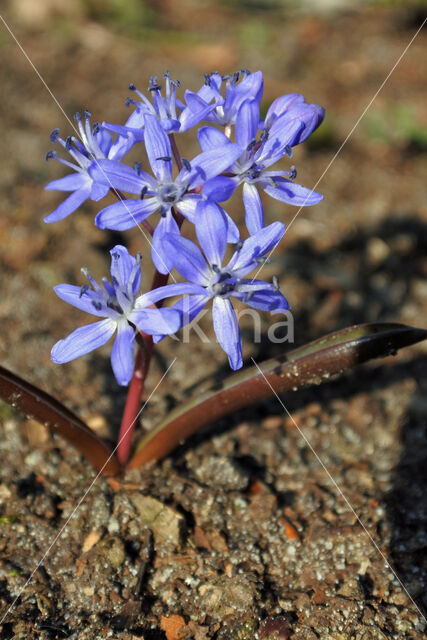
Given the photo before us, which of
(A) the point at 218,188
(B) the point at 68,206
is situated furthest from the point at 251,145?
(B) the point at 68,206

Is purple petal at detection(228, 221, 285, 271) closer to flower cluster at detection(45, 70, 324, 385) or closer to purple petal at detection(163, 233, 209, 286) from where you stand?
flower cluster at detection(45, 70, 324, 385)

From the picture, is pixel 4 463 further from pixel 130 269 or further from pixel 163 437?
pixel 130 269

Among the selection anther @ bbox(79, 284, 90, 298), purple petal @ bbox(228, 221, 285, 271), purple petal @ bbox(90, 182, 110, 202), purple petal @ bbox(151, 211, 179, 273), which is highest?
purple petal @ bbox(90, 182, 110, 202)

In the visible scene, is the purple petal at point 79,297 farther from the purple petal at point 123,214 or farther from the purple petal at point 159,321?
the purple petal at point 123,214

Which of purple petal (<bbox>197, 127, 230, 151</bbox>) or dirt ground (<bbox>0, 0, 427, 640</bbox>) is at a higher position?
purple petal (<bbox>197, 127, 230, 151</bbox>)

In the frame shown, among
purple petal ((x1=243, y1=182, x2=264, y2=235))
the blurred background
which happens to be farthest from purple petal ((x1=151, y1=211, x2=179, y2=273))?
the blurred background

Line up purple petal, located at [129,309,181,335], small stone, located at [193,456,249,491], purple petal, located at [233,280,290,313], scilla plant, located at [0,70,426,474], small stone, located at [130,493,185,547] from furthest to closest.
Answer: small stone, located at [193,456,249,491] < small stone, located at [130,493,185,547] < purple petal, located at [233,280,290,313] < scilla plant, located at [0,70,426,474] < purple petal, located at [129,309,181,335]
